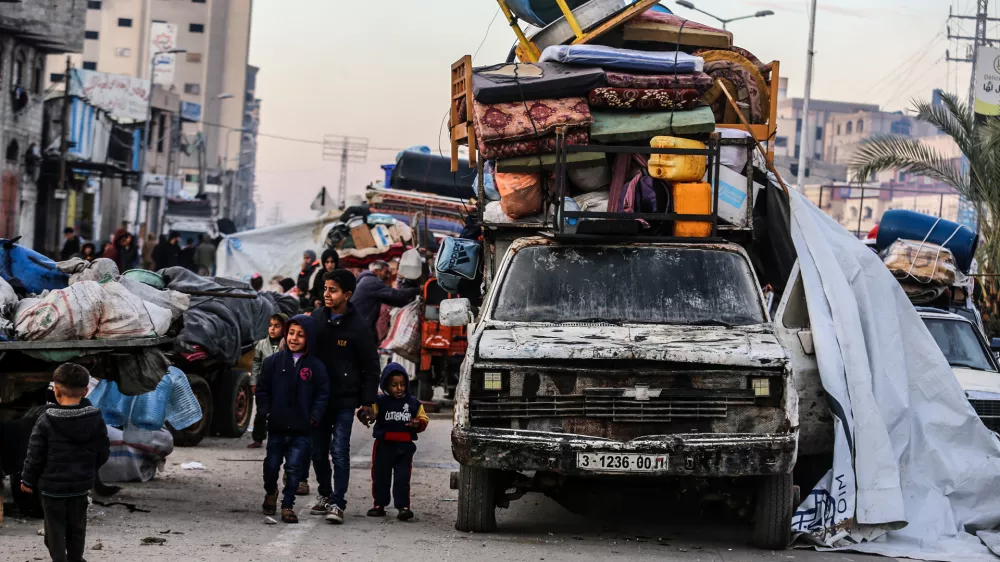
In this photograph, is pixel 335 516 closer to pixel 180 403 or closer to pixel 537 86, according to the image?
pixel 180 403

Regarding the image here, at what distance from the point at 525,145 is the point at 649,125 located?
92cm

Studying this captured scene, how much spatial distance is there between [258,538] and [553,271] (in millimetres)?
2643

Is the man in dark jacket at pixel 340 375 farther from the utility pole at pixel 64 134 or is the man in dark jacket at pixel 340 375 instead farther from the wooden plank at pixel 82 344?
the utility pole at pixel 64 134

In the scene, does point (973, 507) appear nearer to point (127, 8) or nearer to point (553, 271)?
point (553, 271)

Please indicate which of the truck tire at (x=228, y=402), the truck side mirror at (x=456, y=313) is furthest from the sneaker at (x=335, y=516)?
the truck tire at (x=228, y=402)

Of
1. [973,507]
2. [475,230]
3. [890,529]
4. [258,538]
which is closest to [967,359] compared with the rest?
[973,507]

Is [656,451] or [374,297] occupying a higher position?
[374,297]

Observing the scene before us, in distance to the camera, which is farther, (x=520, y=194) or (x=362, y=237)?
(x=362, y=237)

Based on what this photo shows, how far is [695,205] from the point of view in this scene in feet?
31.6

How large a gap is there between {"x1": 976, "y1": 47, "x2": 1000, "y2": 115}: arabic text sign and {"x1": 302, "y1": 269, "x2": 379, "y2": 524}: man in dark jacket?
2769 centimetres

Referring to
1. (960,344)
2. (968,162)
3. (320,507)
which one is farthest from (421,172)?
(320,507)

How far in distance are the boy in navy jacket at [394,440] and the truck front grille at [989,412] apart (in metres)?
4.57

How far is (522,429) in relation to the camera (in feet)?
27.6

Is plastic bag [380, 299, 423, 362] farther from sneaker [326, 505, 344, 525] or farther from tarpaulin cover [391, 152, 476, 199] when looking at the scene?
tarpaulin cover [391, 152, 476, 199]
